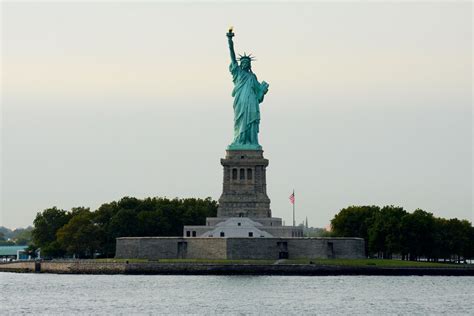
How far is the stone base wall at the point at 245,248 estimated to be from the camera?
12275cm

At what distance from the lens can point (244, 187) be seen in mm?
130375

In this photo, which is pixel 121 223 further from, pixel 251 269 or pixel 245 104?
pixel 251 269

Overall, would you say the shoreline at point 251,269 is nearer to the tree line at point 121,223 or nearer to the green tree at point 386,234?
the green tree at point 386,234

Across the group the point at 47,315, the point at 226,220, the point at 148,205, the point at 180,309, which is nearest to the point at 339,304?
the point at 180,309

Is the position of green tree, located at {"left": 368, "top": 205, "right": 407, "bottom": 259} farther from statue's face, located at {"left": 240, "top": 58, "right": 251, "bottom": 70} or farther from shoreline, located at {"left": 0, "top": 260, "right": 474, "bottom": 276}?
statue's face, located at {"left": 240, "top": 58, "right": 251, "bottom": 70}

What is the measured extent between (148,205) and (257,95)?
2069cm

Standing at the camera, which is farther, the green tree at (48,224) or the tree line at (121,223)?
the green tree at (48,224)

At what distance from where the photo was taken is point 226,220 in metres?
128

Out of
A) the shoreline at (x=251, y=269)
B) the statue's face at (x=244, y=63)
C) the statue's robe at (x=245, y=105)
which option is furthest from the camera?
the statue's robe at (x=245, y=105)

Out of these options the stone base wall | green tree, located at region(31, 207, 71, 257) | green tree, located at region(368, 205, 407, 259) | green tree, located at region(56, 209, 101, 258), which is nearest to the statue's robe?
the stone base wall

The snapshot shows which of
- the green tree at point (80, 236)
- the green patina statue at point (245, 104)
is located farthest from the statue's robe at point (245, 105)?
the green tree at point (80, 236)

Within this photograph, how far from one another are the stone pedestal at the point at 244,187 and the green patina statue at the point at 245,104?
163 cm

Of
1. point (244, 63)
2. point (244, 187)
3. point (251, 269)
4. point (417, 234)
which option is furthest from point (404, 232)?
point (251, 269)

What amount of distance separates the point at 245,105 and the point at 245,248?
16.0m
